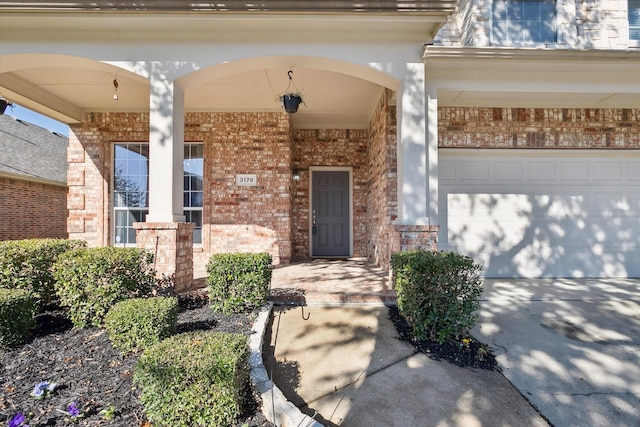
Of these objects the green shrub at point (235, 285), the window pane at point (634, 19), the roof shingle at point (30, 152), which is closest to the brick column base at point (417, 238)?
the green shrub at point (235, 285)

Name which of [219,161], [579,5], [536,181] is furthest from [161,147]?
[579,5]

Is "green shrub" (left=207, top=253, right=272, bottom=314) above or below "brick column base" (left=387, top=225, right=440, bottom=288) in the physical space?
below

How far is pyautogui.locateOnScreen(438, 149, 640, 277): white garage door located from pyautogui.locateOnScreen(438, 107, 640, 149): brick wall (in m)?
0.15

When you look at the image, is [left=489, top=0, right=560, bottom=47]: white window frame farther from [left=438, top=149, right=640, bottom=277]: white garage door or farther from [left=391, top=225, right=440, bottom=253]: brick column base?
[left=391, top=225, right=440, bottom=253]: brick column base

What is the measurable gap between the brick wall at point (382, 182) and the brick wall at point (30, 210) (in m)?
10.4

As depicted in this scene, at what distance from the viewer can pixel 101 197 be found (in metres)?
6.59

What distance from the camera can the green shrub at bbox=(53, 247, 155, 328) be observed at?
293 centimetres

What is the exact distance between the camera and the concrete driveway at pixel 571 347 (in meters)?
2.15

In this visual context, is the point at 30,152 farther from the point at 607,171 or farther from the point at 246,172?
the point at 607,171

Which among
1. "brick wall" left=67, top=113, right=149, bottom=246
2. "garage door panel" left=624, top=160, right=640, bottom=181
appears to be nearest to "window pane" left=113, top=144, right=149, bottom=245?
"brick wall" left=67, top=113, right=149, bottom=246

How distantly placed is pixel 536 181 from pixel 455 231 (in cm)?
164

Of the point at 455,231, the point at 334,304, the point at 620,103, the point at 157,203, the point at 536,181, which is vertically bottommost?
the point at 334,304

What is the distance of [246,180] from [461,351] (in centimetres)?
514

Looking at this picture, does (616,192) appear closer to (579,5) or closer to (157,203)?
(579,5)
